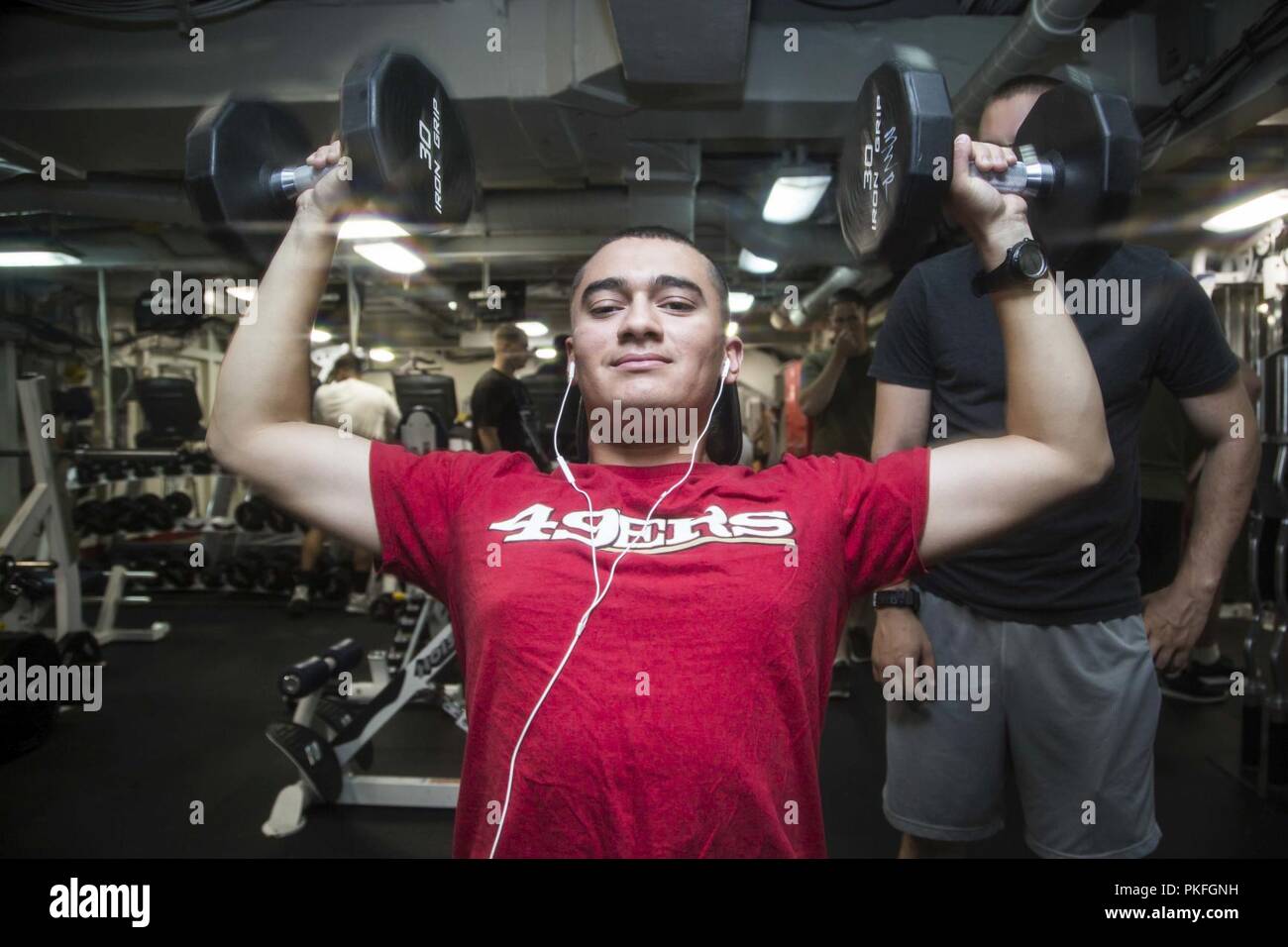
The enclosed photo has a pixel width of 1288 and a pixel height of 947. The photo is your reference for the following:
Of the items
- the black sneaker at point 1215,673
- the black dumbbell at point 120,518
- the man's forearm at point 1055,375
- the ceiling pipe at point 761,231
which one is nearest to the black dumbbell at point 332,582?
the black dumbbell at point 120,518

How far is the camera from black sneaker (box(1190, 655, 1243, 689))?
3.11 m

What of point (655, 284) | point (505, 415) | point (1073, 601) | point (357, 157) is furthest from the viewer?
point (505, 415)

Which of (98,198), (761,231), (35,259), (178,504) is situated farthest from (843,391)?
(35,259)

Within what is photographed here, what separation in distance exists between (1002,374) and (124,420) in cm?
770

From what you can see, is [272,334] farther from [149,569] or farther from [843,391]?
[149,569]

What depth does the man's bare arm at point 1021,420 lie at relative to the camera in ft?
2.85

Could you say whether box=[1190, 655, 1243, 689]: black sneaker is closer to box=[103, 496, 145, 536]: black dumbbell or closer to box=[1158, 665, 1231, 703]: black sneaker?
box=[1158, 665, 1231, 703]: black sneaker

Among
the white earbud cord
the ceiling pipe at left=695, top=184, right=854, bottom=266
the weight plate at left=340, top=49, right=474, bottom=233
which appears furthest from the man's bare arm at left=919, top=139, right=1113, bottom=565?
the ceiling pipe at left=695, top=184, right=854, bottom=266

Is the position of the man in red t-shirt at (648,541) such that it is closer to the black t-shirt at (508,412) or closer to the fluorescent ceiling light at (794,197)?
the black t-shirt at (508,412)

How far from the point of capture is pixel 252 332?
91 cm

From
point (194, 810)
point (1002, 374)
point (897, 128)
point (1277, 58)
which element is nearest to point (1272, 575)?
point (1277, 58)

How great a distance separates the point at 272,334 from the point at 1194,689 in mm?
3644

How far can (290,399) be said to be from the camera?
951 mm
